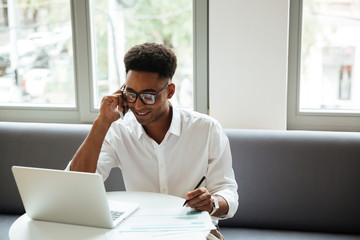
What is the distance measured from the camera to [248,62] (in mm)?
2422

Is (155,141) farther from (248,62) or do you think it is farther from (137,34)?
(137,34)

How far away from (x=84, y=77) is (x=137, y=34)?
47 centimetres

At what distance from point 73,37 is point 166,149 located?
137 cm

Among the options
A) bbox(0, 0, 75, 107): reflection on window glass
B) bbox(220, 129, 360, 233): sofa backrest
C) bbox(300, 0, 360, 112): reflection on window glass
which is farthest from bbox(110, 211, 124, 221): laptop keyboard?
bbox(0, 0, 75, 107): reflection on window glass

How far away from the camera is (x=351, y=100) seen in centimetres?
251

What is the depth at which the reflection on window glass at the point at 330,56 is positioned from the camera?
2.44 metres

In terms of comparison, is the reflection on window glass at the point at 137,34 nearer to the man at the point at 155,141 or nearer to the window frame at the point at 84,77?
the window frame at the point at 84,77

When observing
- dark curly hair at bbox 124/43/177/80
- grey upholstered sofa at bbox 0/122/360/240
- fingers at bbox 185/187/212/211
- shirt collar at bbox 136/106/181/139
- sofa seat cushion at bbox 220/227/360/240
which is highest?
dark curly hair at bbox 124/43/177/80

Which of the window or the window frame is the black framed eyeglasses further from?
the window

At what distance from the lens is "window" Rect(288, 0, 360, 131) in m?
2.44

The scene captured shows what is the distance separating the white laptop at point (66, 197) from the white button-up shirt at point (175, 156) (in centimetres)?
44

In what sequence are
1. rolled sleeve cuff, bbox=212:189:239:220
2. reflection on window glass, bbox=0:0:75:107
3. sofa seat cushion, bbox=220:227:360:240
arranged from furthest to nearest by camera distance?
reflection on window glass, bbox=0:0:75:107, sofa seat cushion, bbox=220:227:360:240, rolled sleeve cuff, bbox=212:189:239:220

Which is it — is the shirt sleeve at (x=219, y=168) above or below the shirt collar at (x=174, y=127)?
below

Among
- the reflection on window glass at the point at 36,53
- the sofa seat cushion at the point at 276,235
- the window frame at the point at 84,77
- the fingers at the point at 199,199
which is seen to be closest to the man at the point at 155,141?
the fingers at the point at 199,199
